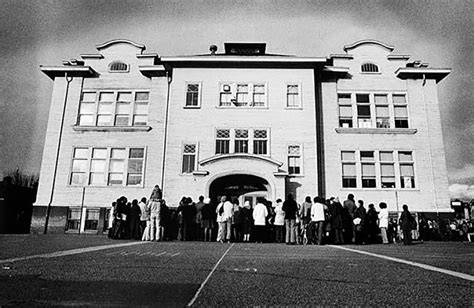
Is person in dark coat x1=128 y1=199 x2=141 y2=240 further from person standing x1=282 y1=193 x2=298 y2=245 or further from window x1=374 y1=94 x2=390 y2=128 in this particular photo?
window x1=374 y1=94 x2=390 y2=128

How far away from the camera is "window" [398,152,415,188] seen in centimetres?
2284

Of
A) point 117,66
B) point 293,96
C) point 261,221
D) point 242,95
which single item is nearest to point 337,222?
point 261,221

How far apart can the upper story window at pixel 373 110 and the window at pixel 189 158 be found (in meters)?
9.25


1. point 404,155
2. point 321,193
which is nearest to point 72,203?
point 321,193

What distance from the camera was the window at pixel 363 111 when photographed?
23953 mm

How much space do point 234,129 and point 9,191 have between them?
15.7 m

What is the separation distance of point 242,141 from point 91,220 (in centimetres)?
995

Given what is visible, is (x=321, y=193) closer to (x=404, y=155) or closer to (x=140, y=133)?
(x=404, y=155)

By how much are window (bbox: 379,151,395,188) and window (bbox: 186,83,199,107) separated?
38.2ft

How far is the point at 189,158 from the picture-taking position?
2238 cm

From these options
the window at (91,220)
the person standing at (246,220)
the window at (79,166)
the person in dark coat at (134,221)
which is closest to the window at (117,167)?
the window at (79,166)

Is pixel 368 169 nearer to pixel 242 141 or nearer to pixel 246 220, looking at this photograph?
pixel 242 141

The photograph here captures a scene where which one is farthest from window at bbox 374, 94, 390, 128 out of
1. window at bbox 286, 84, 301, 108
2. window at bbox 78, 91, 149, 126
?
window at bbox 78, 91, 149, 126

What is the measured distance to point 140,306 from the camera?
2.75 m
